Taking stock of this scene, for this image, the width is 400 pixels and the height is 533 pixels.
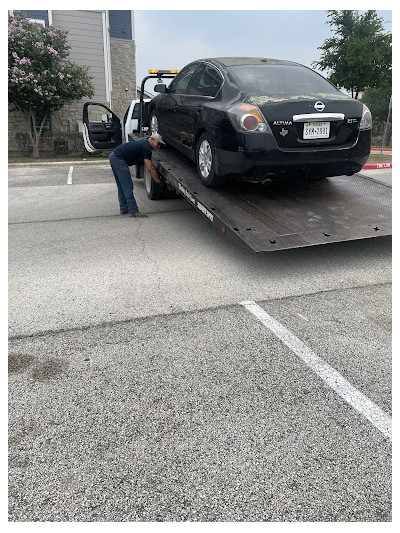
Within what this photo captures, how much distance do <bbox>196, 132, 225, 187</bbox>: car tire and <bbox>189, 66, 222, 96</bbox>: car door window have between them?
2.08 ft

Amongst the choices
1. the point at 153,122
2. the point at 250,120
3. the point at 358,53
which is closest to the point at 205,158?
the point at 250,120

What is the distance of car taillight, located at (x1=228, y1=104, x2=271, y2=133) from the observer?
15.8ft

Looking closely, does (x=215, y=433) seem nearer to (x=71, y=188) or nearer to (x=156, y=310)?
(x=156, y=310)

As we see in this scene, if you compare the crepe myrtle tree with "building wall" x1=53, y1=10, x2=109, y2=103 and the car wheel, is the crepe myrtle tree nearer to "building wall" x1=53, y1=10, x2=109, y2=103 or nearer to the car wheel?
"building wall" x1=53, y1=10, x2=109, y2=103

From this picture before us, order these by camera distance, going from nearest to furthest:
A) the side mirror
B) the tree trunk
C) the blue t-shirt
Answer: the blue t-shirt
the side mirror
the tree trunk

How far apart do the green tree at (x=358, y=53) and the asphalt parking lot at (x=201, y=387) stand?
24.6 metres

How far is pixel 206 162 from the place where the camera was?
19.0 ft

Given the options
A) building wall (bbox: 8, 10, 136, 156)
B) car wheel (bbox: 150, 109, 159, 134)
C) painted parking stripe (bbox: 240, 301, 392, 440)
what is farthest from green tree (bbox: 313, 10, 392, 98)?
painted parking stripe (bbox: 240, 301, 392, 440)

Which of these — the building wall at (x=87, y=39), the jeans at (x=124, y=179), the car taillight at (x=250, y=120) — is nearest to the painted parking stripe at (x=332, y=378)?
the car taillight at (x=250, y=120)

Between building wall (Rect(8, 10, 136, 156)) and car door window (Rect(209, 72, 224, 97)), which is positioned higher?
building wall (Rect(8, 10, 136, 156))

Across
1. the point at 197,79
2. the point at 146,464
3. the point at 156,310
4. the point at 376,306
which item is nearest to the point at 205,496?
the point at 146,464

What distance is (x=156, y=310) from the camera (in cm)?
391

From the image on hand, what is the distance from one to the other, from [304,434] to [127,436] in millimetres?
980

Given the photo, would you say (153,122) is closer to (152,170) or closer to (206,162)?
Result: (152,170)
